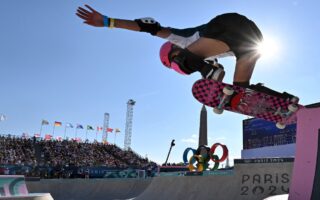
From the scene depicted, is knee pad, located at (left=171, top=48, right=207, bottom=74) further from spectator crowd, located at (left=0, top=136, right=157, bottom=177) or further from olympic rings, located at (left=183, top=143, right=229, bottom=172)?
spectator crowd, located at (left=0, top=136, right=157, bottom=177)

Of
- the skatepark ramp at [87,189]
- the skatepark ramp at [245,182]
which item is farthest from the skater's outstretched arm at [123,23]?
the skatepark ramp at [87,189]

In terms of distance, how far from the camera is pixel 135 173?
1187 inches

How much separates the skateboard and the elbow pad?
1202 millimetres

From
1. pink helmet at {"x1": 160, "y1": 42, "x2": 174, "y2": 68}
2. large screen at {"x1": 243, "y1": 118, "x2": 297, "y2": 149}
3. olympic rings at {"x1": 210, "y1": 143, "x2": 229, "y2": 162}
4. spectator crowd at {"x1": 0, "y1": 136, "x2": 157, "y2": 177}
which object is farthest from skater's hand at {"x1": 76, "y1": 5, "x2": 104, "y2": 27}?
large screen at {"x1": 243, "y1": 118, "x2": 297, "y2": 149}

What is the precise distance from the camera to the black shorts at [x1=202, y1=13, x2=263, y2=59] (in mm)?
5067

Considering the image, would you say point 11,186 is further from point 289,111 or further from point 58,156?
point 58,156

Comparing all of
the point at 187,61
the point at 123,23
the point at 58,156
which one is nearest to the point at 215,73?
the point at 187,61

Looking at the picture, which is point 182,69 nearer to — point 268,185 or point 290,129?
point 268,185

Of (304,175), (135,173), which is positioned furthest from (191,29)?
(135,173)

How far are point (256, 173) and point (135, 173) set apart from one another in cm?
1799

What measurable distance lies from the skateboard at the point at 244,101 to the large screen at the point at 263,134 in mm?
43102

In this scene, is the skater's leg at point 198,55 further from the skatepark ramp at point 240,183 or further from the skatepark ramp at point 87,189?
the skatepark ramp at point 87,189

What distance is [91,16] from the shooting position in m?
4.87

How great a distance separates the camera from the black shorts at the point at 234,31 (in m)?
5.07
